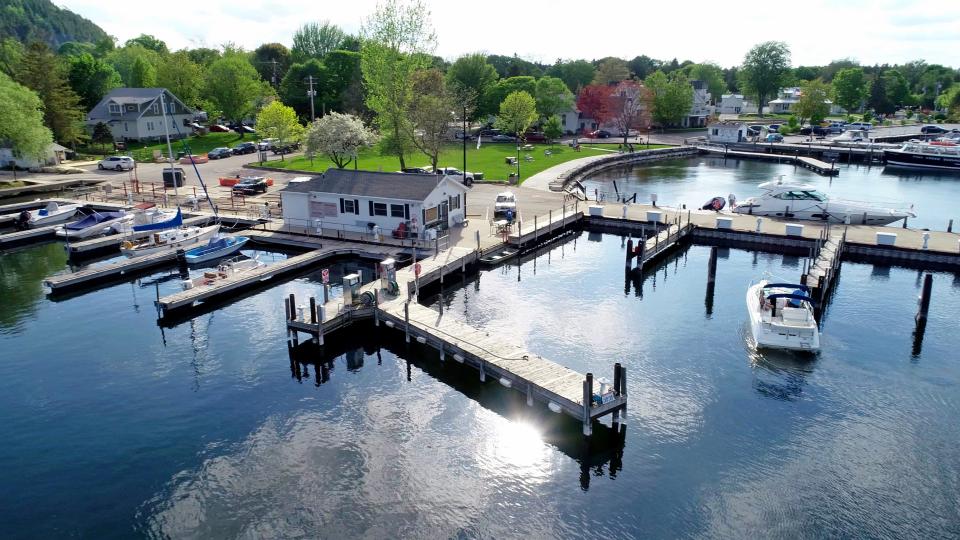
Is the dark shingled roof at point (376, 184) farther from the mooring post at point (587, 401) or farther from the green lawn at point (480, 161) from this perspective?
the mooring post at point (587, 401)

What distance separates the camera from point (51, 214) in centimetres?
5456

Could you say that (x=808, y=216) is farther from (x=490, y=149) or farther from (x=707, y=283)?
(x=490, y=149)

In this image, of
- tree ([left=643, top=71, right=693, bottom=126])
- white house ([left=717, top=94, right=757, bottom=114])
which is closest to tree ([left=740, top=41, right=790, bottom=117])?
white house ([left=717, top=94, right=757, bottom=114])

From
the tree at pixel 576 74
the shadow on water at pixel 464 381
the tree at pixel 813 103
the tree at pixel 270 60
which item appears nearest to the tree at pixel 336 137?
the shadow on water at pixel 464 381

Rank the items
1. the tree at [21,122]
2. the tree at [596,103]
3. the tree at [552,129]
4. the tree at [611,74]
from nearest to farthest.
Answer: the tree at [21,122], the tree at [552,129], the tree at [596,103], the tree at [611,74]

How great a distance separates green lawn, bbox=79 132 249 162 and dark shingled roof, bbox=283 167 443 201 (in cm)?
4543

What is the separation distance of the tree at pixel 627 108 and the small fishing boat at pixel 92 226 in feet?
251

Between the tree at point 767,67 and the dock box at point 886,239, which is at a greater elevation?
the tree at point 767,67

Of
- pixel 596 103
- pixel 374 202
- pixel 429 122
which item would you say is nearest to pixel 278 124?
pixel 429 122

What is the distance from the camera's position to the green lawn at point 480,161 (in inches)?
2950

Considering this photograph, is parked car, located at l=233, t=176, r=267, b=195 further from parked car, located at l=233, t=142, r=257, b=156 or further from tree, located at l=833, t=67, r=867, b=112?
tree, located at l=833, t=67, r=867, b=112

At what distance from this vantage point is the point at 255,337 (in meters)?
32.5

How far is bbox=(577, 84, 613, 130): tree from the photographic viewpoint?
11166cm

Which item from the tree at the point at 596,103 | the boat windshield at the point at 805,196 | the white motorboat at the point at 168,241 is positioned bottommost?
the white motorboat at the point at 168,241
